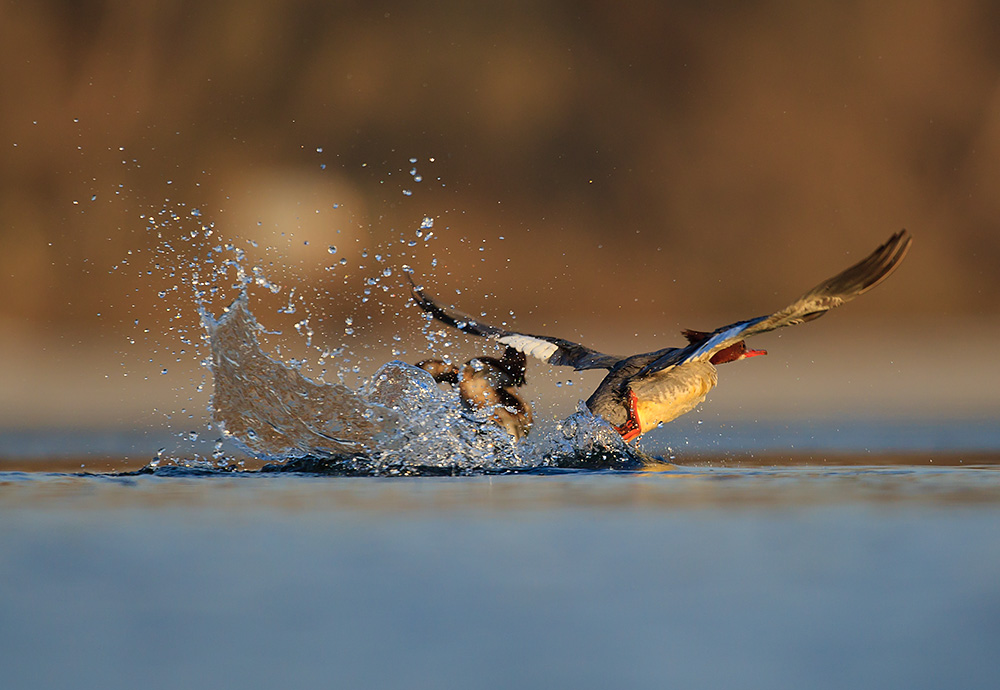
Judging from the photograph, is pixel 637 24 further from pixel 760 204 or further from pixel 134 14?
pixel 134 14

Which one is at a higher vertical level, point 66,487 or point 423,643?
point 66,487

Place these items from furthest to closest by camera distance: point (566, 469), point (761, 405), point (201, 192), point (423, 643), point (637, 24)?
point (637, 24), point (201, 192), point (761, 405), point (566, 469), point (423, 643)

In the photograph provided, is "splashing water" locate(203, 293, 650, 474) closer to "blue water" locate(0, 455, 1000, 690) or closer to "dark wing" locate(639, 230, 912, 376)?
"blue water" locate(0, 455, 1000, 690)

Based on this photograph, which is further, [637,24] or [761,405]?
[637,24]

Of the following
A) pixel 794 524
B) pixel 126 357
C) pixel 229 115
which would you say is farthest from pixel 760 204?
pixel 794 524

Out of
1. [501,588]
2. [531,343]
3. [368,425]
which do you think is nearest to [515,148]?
[531,343]

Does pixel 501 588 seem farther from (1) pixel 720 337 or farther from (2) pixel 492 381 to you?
(2) pixel 492 381
